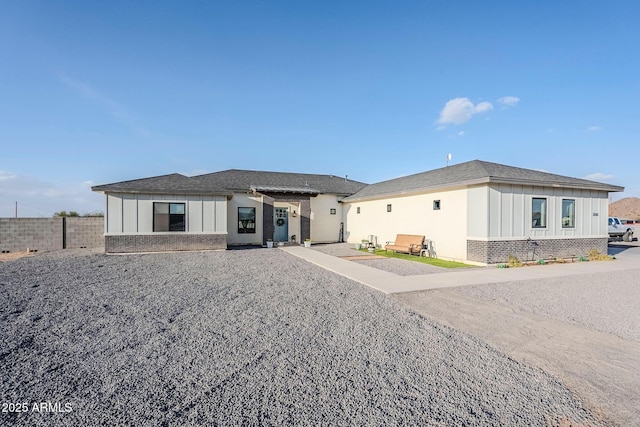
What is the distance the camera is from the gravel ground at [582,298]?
183 inches

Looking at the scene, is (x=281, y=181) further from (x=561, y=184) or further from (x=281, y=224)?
(x=561, y=184)

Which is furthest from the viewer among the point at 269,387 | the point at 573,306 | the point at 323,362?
the point at 573,306

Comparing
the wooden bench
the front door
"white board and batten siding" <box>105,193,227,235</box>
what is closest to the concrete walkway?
the wooden bench

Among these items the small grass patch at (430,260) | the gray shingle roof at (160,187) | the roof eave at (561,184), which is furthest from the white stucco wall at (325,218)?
the roof eave at (561,184)

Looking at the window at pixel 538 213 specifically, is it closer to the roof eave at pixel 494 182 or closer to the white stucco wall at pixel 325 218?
the roof eave at pixel 494 182

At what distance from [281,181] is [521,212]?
14299mm

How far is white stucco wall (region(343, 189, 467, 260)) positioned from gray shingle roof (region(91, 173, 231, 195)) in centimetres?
815

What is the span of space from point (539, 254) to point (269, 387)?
12.0m

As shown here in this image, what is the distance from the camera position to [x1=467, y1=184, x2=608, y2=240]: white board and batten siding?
1000 centimetres

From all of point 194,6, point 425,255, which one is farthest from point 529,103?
point 194,6

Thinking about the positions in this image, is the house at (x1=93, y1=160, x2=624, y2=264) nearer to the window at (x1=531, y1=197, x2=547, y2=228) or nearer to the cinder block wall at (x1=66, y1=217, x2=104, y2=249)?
the window at (x1=531, y1=197, x2=547, y2=228)

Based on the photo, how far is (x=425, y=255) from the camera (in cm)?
1241

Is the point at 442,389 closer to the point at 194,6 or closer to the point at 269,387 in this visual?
the point at 269,387

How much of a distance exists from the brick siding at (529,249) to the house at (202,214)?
9915mm
